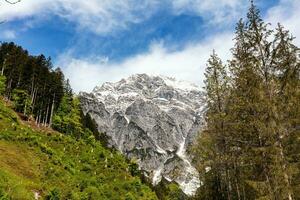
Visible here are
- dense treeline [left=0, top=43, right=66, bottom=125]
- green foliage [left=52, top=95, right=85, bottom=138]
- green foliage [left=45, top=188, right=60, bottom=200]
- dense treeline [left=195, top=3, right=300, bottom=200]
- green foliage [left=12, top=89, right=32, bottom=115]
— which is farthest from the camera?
dense treeline [left=0, top=43, right=66, bottom=125]

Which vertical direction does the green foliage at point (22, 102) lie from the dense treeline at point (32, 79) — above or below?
below

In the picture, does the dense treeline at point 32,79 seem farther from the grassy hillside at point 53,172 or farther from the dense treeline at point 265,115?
the dense treeline at point 265,115

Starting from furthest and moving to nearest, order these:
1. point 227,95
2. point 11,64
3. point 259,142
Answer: point 11,64 → point 227,95 → point 259,142

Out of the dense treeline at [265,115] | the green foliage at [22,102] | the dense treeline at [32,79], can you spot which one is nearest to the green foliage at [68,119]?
the dense treeline at [32,79]

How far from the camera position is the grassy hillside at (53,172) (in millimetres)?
23891

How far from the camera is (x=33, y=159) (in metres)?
32.0

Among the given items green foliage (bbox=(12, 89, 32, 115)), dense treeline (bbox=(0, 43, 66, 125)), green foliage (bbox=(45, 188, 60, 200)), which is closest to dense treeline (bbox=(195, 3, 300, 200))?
green foliage (bbox=(45, 188, 60, 200))

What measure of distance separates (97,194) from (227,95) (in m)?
12.4

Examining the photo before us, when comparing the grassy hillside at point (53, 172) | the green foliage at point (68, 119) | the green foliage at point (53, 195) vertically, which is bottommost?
the green foliage at point (53, 195)

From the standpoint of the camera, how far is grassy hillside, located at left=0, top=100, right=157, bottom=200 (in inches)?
941

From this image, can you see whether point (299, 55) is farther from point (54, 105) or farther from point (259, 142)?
point (54, 105)

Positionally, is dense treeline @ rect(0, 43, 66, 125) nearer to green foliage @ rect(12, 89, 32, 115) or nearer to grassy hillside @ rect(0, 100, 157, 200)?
green foliage @ rect(12, 89, 32, 115)

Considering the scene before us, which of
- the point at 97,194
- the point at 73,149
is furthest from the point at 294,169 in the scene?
the point at 73,149

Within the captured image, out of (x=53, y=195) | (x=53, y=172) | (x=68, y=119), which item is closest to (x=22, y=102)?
(x=68, y=119)
